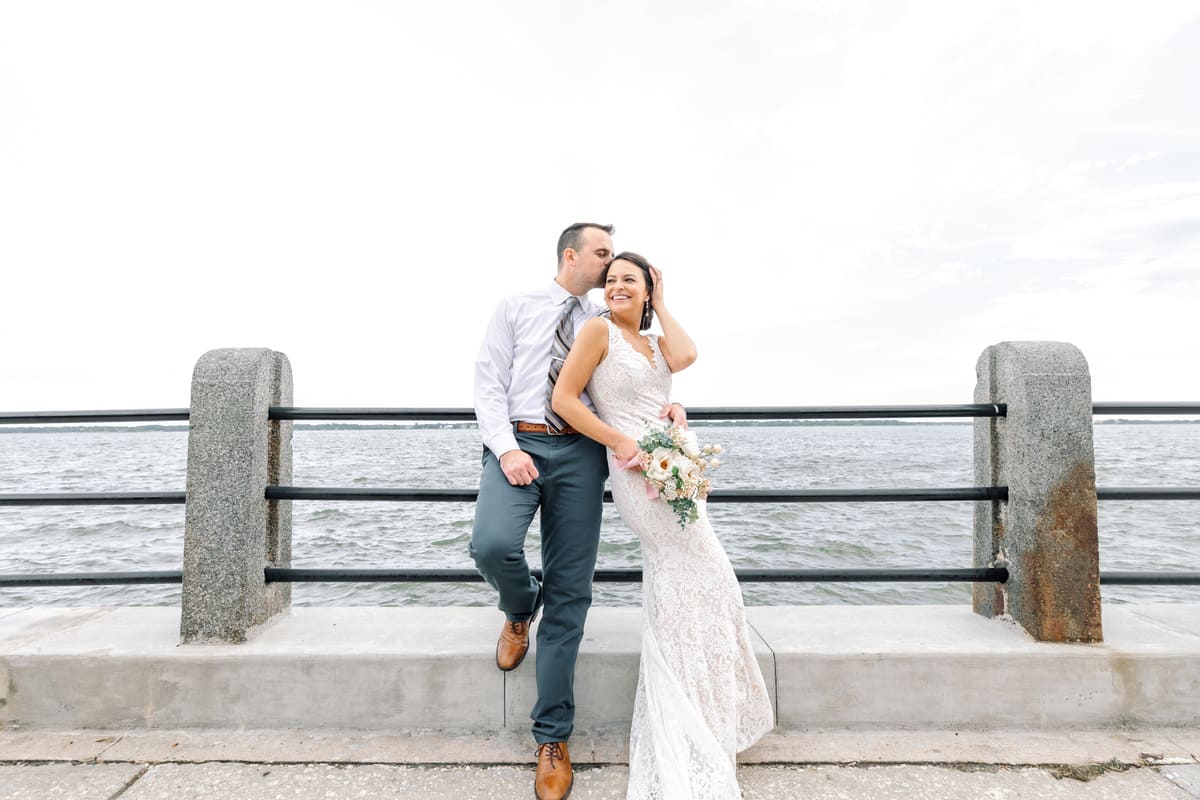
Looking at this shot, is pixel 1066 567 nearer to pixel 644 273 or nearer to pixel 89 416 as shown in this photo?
pixel 644 273

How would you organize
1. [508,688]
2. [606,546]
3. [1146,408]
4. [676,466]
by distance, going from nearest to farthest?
[676,466] → [508,688] → [1146,408] → [606,546]

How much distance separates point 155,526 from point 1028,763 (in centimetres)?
2158

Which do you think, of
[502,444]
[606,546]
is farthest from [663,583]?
[606,546]

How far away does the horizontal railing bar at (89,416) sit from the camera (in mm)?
3305

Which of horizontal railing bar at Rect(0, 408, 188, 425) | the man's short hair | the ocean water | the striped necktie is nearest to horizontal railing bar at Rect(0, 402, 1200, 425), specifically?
horizontal railing bar at Rect(0, 408, 188, 425)

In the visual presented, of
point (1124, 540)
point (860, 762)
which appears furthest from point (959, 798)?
point (1124, 540)

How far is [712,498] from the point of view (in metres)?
3.17

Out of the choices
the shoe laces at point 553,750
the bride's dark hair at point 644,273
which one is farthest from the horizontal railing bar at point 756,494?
the shoe laces at point 553,750

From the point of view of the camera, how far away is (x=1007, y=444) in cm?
324

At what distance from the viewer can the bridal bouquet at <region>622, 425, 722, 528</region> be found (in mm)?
2506

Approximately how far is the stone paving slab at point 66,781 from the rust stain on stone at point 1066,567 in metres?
4.16

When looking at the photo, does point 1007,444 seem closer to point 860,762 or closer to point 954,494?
point 954,494

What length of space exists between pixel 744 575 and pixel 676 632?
754 millimetres

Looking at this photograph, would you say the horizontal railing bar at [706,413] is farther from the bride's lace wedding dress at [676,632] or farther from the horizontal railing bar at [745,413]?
the bride's lace wedding dress at [676,632]
